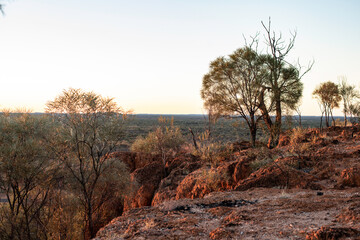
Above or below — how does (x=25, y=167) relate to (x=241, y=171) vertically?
above

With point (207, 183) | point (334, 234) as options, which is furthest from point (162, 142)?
point (334, 234)

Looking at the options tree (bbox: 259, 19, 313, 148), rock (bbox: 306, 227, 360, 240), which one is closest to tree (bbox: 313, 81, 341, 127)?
tree (bbox: 259, 19, 313, 148)

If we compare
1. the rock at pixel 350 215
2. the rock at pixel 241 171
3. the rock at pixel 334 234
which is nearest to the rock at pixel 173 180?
the rock at pixel 241 171

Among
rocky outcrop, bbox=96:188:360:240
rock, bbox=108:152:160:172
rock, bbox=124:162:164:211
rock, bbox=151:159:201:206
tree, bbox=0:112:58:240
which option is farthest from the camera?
rock, bbox=108:152:160:172

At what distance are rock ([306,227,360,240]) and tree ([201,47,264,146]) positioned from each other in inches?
509

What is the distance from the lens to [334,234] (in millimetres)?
4133

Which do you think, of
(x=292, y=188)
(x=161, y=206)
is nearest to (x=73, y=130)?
(x=161, y=206)

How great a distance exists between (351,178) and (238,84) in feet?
34.7

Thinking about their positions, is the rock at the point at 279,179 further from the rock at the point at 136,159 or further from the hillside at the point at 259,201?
the rock at the point at 136,159

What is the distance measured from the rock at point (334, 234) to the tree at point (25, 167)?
8381mm

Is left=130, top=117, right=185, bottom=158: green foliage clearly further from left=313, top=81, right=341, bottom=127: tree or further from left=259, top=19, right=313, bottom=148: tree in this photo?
left=313, top=81, right=341, bottom=127: tree

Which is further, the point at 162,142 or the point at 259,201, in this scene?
the point at 162,142

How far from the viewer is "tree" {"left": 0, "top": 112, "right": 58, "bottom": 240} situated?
364 inches

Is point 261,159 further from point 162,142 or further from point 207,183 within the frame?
point 162,142
